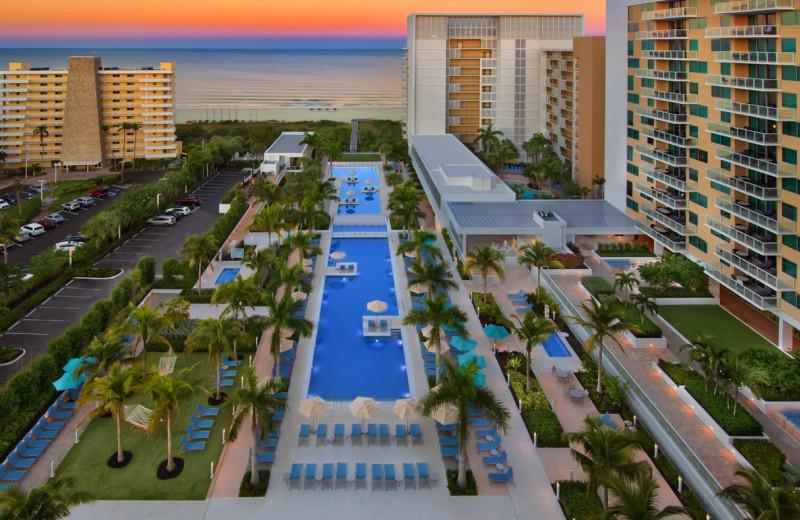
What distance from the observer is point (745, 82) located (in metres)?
29.8

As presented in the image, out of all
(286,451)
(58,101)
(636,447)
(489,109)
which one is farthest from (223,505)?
(58,101)

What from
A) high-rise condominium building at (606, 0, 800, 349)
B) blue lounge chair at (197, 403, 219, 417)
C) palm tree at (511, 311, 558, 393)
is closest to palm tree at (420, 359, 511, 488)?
palm tree at (511, 311, 558, 393)

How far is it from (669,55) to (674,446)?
79.7 feet

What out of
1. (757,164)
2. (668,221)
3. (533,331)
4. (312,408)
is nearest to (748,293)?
(757,164)

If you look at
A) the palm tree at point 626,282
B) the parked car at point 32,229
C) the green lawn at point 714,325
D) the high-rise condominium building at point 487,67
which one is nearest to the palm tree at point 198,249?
the parked car at point 32,229

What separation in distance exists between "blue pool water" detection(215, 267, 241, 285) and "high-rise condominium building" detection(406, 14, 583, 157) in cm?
4138

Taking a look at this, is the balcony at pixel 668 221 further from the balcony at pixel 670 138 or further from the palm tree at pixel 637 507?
the palm tree at pixel 637 507

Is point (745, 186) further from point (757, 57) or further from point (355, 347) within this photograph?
point (355, 347)

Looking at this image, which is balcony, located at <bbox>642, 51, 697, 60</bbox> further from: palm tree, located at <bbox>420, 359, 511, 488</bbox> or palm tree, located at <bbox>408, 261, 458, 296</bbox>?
palm tree, located at <bbox>420, 359, 511, 488</bbox>

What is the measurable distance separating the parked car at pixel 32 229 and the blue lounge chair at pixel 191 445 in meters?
33.1

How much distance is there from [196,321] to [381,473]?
15220 mm

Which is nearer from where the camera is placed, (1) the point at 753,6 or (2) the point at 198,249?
(1) the point at 753,6

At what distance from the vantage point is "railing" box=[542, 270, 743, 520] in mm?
18719

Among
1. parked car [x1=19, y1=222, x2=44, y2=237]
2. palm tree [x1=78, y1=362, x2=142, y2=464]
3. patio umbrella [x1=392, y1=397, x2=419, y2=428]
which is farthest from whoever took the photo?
parked car [x1=19, y1=222, x2=44, y2=237]
